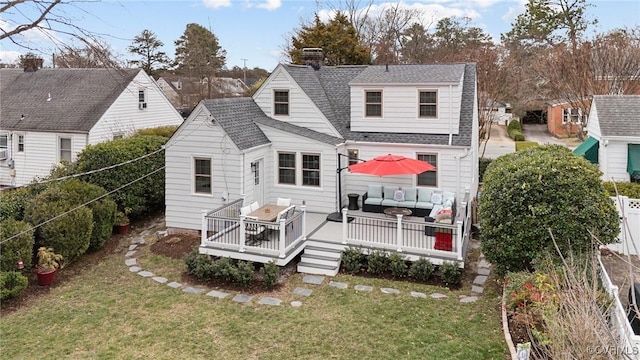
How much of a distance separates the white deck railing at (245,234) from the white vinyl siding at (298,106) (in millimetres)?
4833

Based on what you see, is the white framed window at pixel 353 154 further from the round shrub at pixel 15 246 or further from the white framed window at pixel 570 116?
the white framed window at pixel 570 116

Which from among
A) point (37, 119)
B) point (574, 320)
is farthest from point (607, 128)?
point (37, 119)

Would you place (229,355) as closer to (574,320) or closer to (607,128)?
(574,320)

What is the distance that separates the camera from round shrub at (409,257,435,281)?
11469 millimetres

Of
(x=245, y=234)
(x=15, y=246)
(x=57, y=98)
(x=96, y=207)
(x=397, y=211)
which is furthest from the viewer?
(x=57, y=98)

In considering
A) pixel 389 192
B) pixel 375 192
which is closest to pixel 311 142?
pixel 375 192

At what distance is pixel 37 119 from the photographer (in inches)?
924

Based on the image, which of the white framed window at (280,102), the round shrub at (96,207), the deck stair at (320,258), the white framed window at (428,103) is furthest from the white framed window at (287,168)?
the round shrub at (96,207)

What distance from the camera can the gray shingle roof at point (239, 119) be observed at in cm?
1448

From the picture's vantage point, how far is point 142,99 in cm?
2584

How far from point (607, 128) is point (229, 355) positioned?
50.7ft

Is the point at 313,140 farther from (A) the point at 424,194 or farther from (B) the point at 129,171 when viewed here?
(B) the point at 129,171

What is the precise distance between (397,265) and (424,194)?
441 centimetres

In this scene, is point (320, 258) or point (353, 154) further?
point (353, 154)
